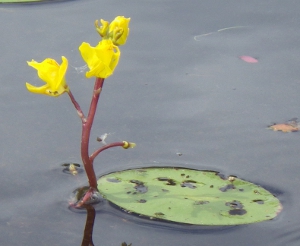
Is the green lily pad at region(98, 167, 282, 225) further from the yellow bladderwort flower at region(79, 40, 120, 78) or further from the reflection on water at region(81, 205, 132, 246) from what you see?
Result: the yellow bladderwort flower at region(79, 40, 120, 78)

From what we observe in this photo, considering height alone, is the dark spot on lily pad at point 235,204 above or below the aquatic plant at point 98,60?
below

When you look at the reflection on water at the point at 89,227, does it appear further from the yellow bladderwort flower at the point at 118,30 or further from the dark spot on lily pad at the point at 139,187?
the yellow bladderwort flower at the point at 118,30

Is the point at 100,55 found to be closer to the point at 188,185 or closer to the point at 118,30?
the point at 118,30

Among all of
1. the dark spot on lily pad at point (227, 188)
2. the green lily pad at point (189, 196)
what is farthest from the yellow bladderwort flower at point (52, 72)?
the dark spot on lily pad at point (227, 188)

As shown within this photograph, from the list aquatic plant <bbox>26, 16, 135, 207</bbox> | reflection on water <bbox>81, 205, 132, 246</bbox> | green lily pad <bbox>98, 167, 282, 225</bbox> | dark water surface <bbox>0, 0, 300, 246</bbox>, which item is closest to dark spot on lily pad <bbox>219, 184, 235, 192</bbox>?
green lily pad <bbox>98, 167, 282, 225</bbox>

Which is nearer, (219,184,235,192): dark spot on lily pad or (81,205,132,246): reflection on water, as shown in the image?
(81,205,132,246): reflection on water

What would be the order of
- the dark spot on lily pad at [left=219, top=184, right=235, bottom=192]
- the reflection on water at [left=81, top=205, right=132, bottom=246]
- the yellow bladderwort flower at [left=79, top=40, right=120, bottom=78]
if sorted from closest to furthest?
1. the yellow bladderwort flower at [left=79, top=40, right=120, bottom=78]
2. the reflection on water at [left=81, top=205, right=132, bottom=246]
3. the dark spot on lily pad at [left=219, top=184, right=235, bottom=192]

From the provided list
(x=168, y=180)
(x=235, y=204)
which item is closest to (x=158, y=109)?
(x=168, y=180)
